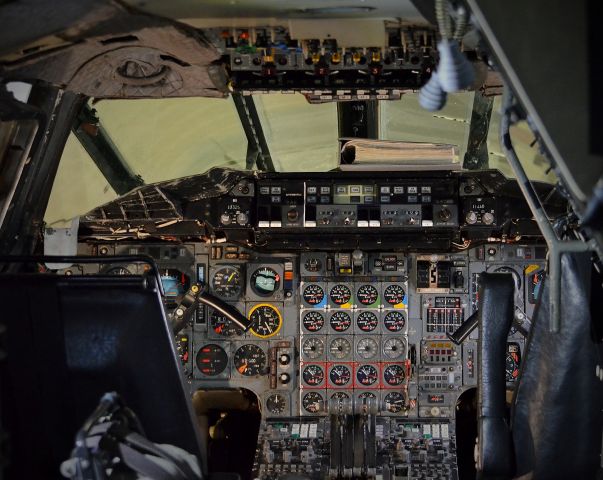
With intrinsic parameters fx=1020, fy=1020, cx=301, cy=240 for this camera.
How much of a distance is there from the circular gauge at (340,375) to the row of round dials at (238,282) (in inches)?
30.4

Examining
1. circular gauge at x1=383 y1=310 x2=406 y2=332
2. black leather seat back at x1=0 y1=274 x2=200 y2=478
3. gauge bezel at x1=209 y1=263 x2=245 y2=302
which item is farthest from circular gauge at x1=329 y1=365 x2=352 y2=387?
black leather seat back at x1=0 y1=274 x2=200 y2=478

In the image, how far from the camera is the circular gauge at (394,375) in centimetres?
793

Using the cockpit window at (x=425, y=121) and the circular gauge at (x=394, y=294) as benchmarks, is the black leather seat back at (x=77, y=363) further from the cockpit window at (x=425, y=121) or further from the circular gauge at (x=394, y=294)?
A: the circular gauge at (x=394, y=294)

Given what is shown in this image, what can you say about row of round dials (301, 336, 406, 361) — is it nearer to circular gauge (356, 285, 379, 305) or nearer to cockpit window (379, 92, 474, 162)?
circular gauge (356, 285, 379, 305)

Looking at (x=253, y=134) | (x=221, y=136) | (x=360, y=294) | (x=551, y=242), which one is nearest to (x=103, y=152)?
(x=221, y=136)

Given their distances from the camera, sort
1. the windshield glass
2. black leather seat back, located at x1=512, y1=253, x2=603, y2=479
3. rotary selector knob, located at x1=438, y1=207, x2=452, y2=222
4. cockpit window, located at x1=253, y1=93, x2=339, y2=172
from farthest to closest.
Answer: rotary selector knob, located at x1=438, y1=207, x2=452, y2=222
cockpit window, located at x1=253, y1=93, x2=339, y2=172
the windshield glass
black leather seat back, located at x1=512, y1=253, x2=603, y2=479

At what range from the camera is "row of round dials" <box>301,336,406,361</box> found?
7910 millimetres

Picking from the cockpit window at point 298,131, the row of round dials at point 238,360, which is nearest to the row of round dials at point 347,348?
the row of round dials at point 238,360

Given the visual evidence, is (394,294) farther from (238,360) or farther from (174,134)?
(174,134)

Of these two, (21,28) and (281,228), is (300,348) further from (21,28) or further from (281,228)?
(21,28)

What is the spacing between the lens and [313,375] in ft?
25.9

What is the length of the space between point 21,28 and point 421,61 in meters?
A: 1.43

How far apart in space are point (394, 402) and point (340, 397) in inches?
16.9

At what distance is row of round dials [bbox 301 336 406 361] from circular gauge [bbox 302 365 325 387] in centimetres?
8
